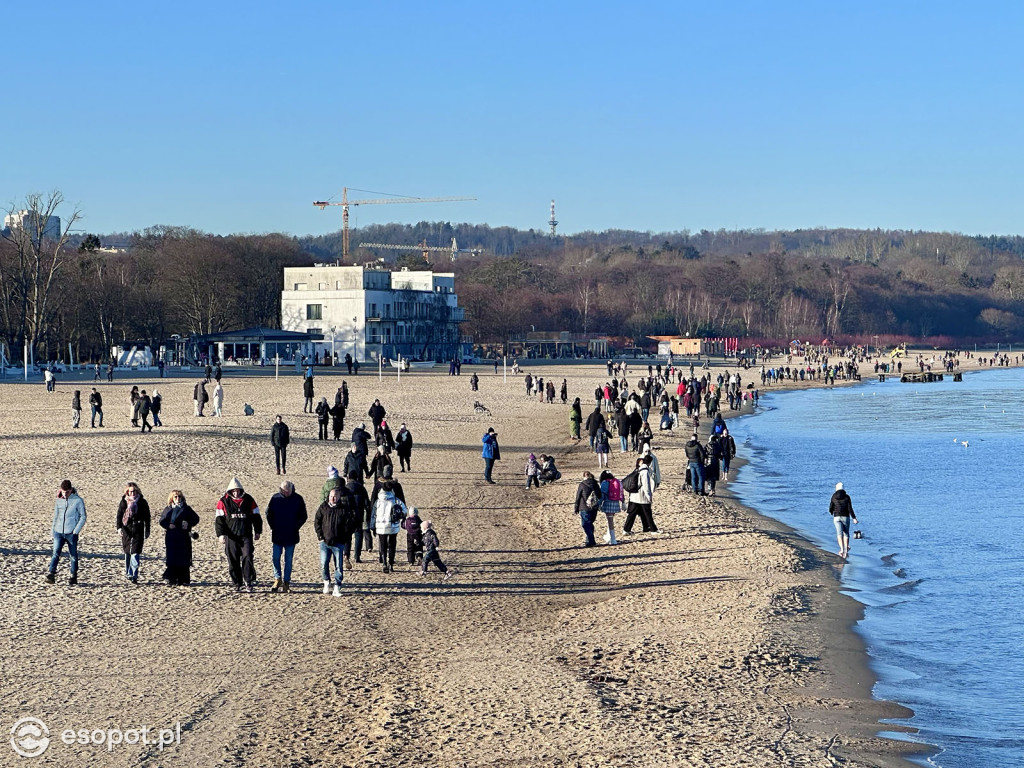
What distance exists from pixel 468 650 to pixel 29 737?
15.8 feet

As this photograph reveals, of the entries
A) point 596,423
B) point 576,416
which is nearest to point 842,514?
point 596,423

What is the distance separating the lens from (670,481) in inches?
1086

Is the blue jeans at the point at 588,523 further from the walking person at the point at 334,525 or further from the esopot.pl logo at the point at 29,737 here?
the esopot.pl logo at the point at 29,737

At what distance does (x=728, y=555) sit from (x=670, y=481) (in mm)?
8346

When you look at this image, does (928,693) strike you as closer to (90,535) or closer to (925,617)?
(925,617)

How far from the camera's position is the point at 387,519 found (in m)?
16.2

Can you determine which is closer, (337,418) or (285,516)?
(285,516)

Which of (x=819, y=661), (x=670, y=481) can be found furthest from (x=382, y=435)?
(x=819, y=661)

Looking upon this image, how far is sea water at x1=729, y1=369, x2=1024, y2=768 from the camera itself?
12711 millimetres

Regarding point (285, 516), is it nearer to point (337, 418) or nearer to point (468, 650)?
point (468, 650)

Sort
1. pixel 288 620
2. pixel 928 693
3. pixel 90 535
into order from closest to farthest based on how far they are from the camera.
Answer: pixel 928 693 < pixel 288 620 < pixel 90 535

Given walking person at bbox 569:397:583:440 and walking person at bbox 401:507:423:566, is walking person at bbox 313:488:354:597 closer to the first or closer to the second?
walking person at bbox 401:507:423:566

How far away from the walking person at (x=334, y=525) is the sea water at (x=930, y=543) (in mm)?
6522

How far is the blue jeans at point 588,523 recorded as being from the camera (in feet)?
62.3
